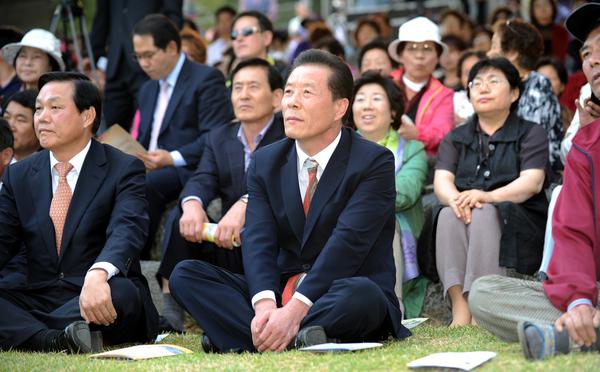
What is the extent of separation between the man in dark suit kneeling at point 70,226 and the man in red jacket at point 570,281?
1959 mm

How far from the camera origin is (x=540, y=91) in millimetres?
7250

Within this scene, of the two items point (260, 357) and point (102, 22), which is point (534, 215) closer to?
point (260, 357)

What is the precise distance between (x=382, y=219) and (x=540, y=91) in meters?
2.49

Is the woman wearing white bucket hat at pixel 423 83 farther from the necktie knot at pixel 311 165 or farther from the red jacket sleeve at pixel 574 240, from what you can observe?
the red jacket sleeve at pixel 574 240

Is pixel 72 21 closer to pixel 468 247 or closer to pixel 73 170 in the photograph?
pixel 73 170

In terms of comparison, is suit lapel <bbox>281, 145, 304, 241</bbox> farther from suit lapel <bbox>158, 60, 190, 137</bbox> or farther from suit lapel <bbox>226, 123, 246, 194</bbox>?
suit lapel <bbox>158, 60, 190, 137</bbox>

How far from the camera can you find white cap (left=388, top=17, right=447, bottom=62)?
8.32 m

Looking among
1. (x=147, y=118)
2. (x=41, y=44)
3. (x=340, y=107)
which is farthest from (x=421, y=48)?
(x=41, y=44)

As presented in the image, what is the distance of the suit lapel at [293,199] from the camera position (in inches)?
210

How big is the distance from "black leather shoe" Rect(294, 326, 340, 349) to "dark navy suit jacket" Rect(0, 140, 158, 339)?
1.22 m

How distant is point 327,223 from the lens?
5281 mm

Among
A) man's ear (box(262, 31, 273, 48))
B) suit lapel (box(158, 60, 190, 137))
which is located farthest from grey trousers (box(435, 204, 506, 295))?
man's ear (box(262, 31, 273, 48))

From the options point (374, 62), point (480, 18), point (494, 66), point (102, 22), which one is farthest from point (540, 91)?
point (480, 18)

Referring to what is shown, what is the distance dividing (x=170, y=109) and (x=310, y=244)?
124 inches
